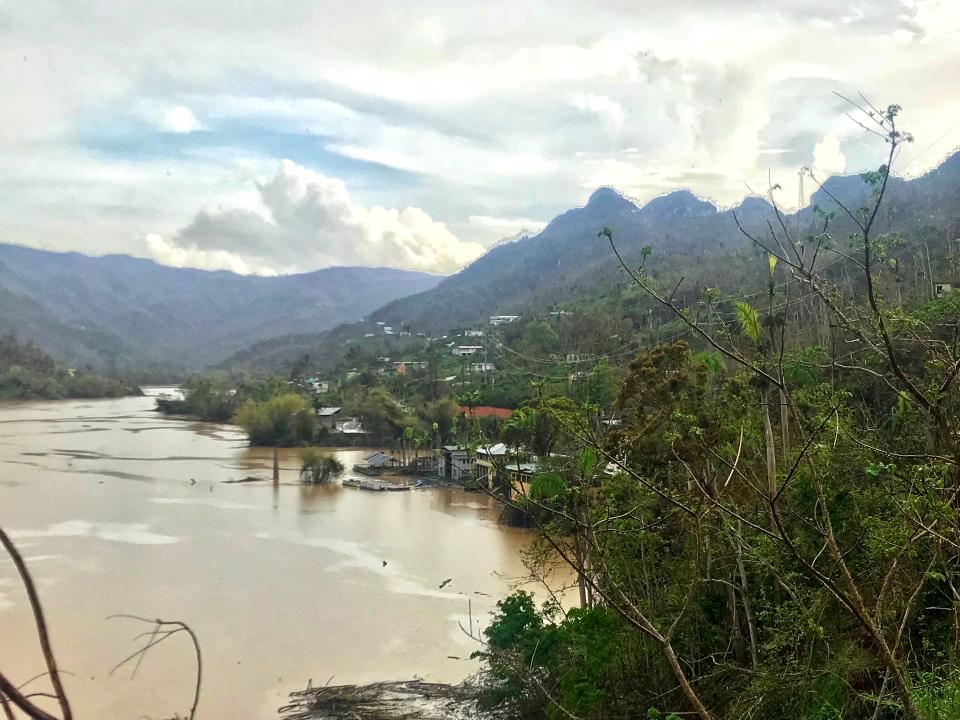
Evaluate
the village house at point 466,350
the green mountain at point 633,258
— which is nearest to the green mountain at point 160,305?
the green mountain at point 633,258

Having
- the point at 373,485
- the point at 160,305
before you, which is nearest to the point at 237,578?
the point at 373,485

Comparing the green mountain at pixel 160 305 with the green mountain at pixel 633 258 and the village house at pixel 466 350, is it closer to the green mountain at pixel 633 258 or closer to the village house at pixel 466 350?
the green mountain at pixel 633 258

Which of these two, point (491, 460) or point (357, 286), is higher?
point (357, 286)

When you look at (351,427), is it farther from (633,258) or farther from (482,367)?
(633,258)

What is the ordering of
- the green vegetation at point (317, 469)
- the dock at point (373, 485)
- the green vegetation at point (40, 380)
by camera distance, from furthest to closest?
1. the green vegetation at point (40, 380)
2. the green vegetation at point (317, 469)
3. the dock at point (373, 485)

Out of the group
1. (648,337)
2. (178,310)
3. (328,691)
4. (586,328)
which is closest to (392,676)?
(328,691)

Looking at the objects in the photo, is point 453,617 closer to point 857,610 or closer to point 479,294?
point 857,610
